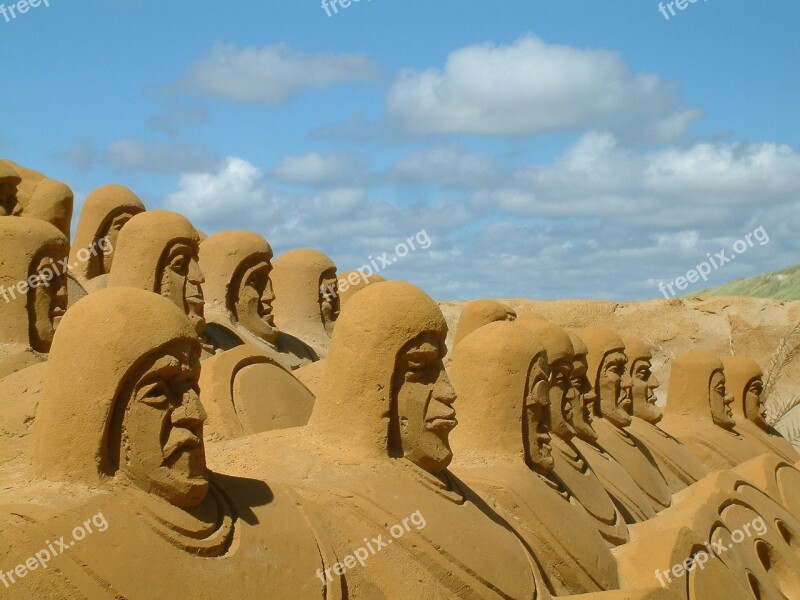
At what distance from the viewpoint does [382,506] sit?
16.3 feet

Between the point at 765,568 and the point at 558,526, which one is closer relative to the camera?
the point at 558,526

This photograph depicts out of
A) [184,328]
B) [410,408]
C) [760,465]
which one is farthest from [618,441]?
[184,328]

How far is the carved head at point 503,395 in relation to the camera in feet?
20.4

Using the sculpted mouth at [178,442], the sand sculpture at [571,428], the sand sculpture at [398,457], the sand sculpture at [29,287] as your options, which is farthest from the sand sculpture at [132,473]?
the sand sculpture at [29,287]

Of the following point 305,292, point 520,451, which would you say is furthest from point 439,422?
point 305,292

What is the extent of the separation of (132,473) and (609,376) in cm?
643

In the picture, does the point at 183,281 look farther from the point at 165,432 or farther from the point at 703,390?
the point at 703,390

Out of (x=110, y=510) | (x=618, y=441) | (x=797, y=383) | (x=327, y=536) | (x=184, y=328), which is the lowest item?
(x=797, y=383)

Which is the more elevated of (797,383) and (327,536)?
(327,536)

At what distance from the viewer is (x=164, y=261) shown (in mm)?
8852

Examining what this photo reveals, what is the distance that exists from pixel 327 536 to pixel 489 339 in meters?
1.97

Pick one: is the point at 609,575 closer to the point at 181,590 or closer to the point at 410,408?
the point at 410,408

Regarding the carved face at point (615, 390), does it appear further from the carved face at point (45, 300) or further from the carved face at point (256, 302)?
the carved face at point (45, 300)

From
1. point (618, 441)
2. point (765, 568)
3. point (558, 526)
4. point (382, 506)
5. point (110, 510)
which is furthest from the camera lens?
point (618, 441)
